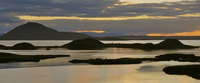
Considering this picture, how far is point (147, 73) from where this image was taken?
188ft

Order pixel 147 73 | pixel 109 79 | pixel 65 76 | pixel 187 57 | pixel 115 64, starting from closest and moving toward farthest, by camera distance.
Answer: pixel 109 79
pixel 65 76
pixel 147 73
pixel 115 64
pixel 187 57

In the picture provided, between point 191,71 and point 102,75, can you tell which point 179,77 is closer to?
point 191,71

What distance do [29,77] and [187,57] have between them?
2230 inches

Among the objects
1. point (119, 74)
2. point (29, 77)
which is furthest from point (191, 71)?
point (29, 77)

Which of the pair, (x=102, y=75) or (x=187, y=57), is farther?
(x=187, y=57)

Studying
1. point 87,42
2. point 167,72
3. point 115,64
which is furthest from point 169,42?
point 167,72

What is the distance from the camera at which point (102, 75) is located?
55.1 meters

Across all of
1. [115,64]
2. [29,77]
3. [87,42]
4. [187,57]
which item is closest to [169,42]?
[87,42]

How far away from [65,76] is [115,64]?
80.1 ft

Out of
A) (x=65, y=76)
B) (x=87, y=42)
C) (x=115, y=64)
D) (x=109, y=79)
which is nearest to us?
(x=109, y=79)

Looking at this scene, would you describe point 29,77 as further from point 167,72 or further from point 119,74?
point 167,72

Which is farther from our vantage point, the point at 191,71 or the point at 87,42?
the point at 87,42

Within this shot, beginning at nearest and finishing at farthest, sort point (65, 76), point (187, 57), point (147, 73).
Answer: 1. point (65, 76)
2. point (147, 73)
3. point (187, 57)

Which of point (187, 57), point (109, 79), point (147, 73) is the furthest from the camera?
point (187, 57)
